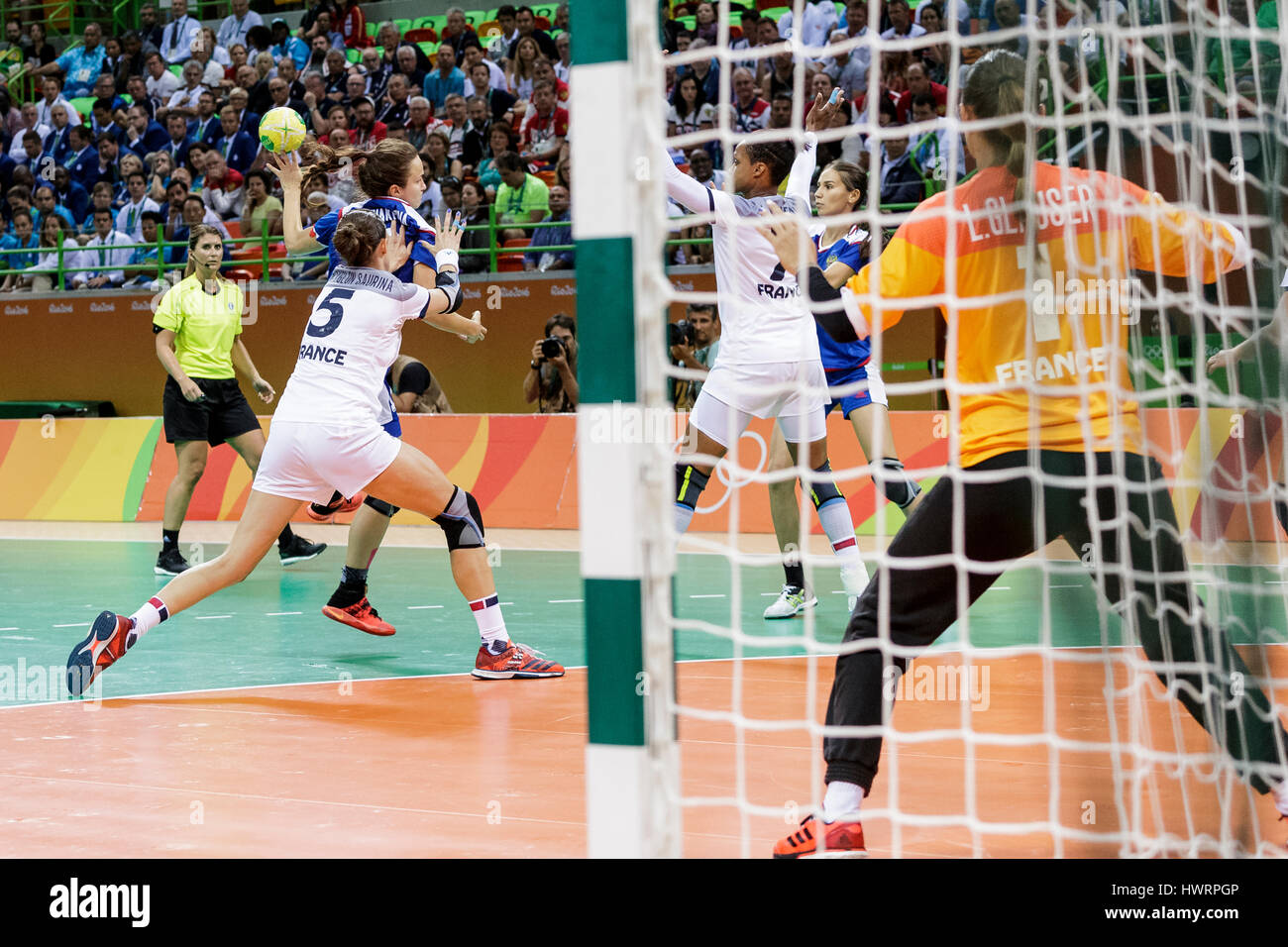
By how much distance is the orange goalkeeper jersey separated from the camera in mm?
3586

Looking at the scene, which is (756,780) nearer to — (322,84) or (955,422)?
(955,422)

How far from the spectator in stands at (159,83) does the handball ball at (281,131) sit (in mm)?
15987

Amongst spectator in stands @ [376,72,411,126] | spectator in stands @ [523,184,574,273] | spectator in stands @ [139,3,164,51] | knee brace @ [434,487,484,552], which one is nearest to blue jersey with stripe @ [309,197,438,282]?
knee brace @ [434,487,484,552]

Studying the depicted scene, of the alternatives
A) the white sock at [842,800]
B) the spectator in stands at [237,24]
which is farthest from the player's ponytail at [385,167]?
the spectator in stands at [237,24]

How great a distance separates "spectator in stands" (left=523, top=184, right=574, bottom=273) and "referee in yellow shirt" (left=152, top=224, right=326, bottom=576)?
5954 millimetres

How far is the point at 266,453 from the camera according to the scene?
6117 mm

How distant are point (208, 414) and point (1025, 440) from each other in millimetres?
8040

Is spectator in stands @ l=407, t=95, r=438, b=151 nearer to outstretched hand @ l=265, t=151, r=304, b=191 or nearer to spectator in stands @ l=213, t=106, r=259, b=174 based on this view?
spectator in stands @ l=213, t=106, r=259, b=174

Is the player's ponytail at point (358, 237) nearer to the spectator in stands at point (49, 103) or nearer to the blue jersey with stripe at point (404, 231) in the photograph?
the blue jersey with stripe at point (404, 231)

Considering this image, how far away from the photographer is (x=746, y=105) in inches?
622
